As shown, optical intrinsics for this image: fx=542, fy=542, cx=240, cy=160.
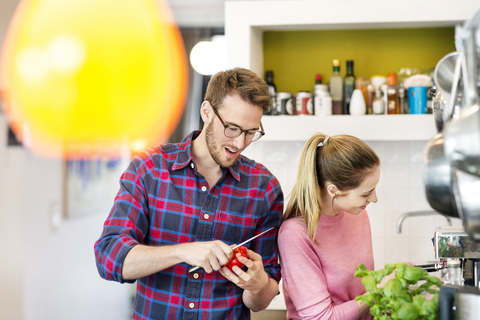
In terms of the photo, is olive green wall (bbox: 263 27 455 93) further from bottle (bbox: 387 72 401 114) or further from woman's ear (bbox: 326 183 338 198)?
woman's ear (bbox: 326 183 338 198)

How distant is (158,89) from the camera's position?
16.1ft

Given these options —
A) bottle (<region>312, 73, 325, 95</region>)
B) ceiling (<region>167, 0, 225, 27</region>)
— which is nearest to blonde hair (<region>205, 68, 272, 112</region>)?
bottle (<region>312, 73, 325, 95</region>)

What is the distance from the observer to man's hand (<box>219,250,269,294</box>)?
1.48 meters

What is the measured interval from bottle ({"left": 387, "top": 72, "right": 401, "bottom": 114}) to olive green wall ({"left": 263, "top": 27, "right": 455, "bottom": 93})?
188mm

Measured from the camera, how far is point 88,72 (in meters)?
4.61

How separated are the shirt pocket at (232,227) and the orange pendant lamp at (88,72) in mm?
2704

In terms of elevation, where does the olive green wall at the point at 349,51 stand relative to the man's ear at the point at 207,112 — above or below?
above

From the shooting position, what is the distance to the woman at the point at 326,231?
1.61 meters

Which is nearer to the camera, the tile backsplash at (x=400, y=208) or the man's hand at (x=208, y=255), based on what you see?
the man's hand at (x=208, y=255)

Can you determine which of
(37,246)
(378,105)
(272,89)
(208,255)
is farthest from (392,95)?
(37,246)

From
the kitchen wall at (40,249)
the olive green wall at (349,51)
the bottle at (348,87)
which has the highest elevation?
the olive green wall at (349,51)

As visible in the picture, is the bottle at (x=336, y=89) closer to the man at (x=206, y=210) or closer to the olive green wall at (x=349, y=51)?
the olive green wall at (x=349, y=51)

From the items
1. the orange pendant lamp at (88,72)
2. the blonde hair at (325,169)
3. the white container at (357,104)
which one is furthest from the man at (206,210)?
the orange pendant lamp at (88,72)

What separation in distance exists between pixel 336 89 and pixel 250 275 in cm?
171
